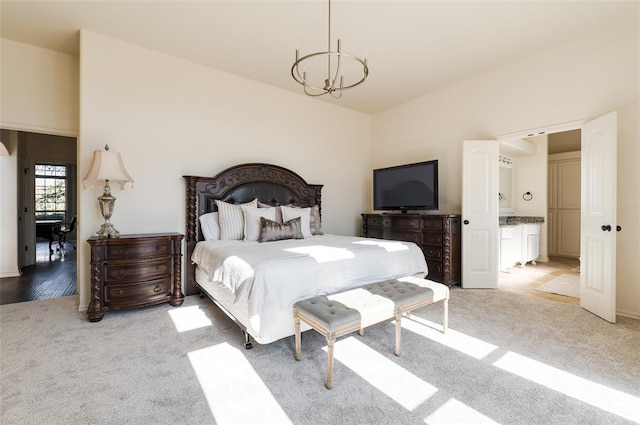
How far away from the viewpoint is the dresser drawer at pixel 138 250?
284cm

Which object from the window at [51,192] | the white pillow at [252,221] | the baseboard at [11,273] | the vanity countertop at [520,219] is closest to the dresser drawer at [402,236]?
the white pillow at [252,221]

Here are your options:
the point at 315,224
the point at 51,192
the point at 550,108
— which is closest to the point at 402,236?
the point at 315,224

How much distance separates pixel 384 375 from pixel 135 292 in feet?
8.38

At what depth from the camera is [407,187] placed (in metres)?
4.56

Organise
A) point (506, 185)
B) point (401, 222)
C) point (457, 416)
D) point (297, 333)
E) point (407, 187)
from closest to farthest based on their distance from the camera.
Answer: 1. point (457, 416)
2. point (297, 333)
3. point (401, 222)
4. point (407, 187)
5. point (506, 185)

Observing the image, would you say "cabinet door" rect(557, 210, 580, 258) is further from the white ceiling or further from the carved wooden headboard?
the carved wooden headboard

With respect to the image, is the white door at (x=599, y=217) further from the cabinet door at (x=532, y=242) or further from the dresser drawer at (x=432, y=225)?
the cabinet door at (x=532, y=242)

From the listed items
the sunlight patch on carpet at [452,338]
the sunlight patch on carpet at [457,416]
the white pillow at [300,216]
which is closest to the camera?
the sunlight patch on carpet at [457,416]

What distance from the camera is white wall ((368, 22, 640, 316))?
9.59 ft

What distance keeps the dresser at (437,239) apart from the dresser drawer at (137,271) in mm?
3221

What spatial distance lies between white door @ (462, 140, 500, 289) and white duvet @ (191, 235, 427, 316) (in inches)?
52.5

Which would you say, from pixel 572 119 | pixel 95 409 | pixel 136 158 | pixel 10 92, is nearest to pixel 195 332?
pixel 95 409

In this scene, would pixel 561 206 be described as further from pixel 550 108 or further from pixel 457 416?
pixel 457 416

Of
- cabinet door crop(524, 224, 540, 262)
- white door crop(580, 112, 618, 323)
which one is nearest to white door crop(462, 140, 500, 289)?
white door crop(580, 112, 618, 323)
